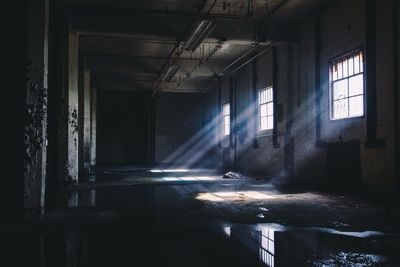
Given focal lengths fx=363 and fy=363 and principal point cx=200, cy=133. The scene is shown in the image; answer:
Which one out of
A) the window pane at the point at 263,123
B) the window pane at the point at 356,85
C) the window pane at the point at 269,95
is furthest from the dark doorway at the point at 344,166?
the window pane at the point at 263,123

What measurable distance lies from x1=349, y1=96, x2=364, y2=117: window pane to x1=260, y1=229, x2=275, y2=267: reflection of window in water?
477 centimetres

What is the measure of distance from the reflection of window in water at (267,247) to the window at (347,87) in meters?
4.84

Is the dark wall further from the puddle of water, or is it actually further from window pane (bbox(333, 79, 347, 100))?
the puddle of water

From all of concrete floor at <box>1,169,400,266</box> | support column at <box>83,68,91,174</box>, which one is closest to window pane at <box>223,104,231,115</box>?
support column at <box>83,68,91,174</box>

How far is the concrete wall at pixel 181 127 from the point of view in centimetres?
2238

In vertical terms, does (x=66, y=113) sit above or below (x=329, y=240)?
above

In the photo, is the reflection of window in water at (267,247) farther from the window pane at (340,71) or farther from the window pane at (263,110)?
the window pane at (263,110)

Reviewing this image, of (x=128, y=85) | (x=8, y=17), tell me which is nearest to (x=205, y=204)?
(x=8, y=17)

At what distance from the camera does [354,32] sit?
842 cm

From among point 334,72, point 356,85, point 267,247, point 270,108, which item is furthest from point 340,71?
point 267,247

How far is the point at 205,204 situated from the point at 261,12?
5.96 m

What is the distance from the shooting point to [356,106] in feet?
27.3

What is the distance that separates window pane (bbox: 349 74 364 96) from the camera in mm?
8117

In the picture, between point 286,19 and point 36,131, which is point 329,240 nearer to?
point 36,131
